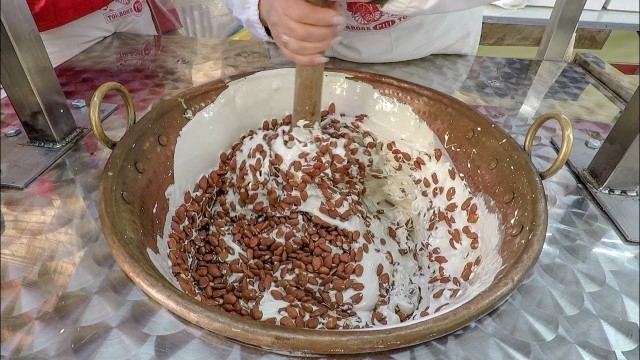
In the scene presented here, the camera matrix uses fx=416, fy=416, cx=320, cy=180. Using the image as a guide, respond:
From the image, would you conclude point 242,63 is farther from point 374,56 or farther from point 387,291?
point 387,291

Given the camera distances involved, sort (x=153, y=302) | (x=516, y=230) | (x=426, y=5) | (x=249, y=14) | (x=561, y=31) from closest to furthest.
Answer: (x=153, y=302), (x=516, y=230), (x=426, y=5), (x=249, y=14), (x=561, y=31)

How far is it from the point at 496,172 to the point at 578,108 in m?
0.58

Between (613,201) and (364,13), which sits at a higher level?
(364,13)

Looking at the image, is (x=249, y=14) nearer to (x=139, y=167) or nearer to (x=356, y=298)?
(x=139, y=167)

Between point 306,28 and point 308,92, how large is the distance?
164 mm

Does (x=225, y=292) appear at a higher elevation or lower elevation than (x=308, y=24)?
lower

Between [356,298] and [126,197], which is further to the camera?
[356,298]

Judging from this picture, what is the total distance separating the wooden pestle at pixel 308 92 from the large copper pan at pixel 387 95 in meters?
0.19

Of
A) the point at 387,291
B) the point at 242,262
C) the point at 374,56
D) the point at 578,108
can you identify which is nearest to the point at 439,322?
the point at 387,291

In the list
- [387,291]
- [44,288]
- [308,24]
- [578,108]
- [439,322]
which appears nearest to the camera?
[439,322]

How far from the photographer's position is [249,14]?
1.38 metres

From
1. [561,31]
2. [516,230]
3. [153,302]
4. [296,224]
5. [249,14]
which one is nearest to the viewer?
[153,302]

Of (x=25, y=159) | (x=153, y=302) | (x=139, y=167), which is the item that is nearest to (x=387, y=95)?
(x=139, y=167)

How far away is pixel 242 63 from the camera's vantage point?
1521 mm
